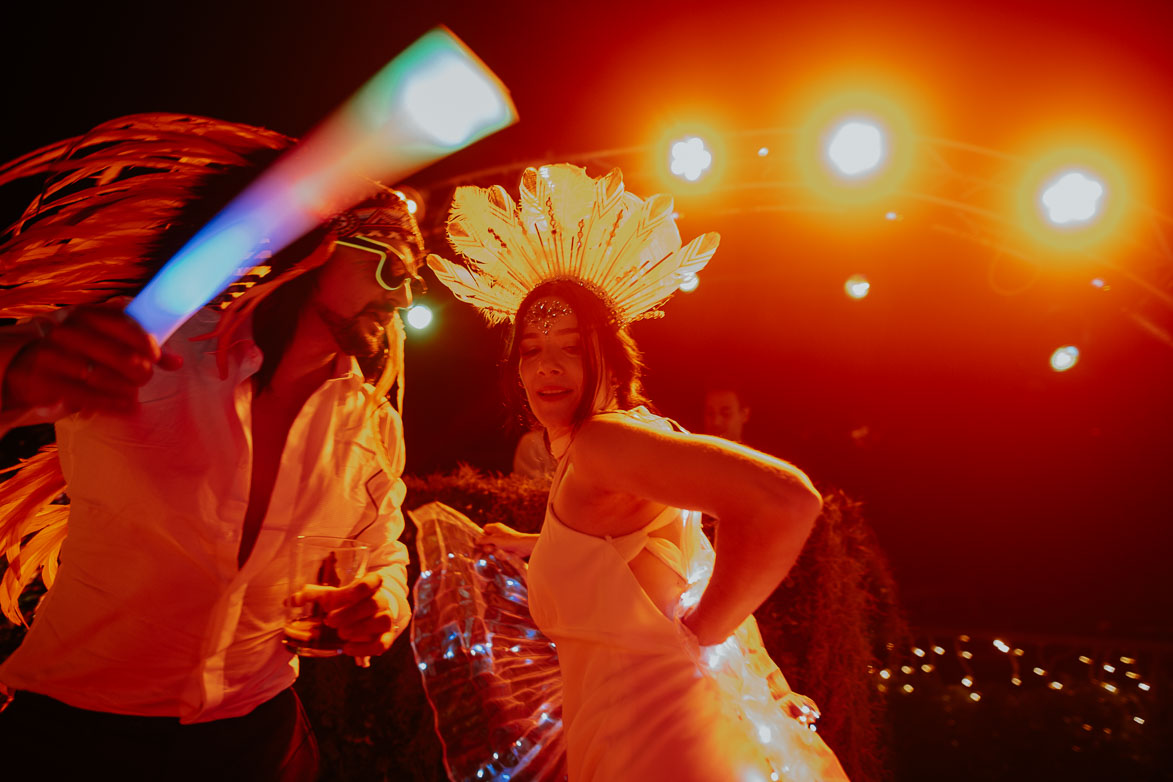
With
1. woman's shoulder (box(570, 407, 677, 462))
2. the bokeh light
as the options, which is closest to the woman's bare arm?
woman's shoulder (box(570, 407, 677, 462))

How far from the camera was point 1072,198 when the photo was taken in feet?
19.2

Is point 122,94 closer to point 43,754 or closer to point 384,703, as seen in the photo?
point 384,703

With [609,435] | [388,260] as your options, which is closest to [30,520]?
[388,260]

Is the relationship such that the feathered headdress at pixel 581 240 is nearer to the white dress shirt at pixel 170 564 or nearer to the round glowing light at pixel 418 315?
the white dress shirt at pixel 170 564

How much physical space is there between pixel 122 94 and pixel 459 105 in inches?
122

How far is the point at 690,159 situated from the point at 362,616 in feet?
19.1

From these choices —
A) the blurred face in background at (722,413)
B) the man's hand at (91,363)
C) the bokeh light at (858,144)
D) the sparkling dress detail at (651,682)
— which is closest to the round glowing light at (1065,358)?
the bokeh light at (858,144)

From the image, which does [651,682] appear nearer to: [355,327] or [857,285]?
[355,327]

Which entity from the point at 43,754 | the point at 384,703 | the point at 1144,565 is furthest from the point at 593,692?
the point at 1144,565

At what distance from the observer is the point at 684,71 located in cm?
659

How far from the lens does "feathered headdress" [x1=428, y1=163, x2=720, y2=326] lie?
6.91 ft

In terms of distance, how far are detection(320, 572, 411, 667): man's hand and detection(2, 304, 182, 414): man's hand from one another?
0.62 meters

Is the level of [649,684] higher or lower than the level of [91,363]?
higher

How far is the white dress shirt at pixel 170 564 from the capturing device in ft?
5.19
